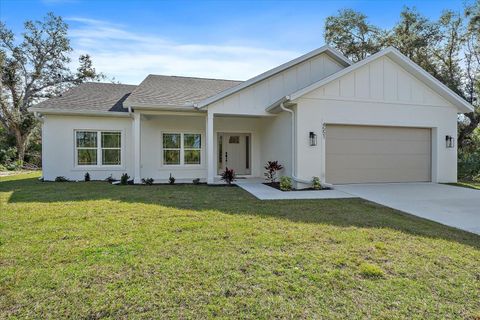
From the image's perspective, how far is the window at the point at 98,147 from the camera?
12555 millimetres

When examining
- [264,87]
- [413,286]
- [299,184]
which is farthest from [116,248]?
[264,87]

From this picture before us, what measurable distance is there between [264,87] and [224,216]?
7216 mm

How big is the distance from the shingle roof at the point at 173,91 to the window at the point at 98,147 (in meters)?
2.42

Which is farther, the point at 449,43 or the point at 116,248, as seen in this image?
the point at 449,43

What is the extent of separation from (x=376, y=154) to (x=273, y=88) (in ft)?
15.6

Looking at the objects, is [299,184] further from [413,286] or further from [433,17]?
[433,17]

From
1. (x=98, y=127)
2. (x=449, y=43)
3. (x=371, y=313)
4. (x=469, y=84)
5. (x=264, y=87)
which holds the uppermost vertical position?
(x=449, y=43)

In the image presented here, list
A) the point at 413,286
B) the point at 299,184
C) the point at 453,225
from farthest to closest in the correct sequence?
the point at 299,184 < the point at 453,225 < the point at 413,286

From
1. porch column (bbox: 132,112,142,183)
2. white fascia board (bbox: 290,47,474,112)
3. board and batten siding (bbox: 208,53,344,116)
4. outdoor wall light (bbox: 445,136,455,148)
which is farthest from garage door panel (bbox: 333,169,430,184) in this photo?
porch column (bbox: 132,112,142,183)

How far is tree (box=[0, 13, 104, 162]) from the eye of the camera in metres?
22.3

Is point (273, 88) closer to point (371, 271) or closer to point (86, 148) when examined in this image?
point (86, 148)

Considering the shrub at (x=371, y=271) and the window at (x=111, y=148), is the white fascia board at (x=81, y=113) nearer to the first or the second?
the window at (x=111, y=148)

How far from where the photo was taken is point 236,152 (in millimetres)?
14055

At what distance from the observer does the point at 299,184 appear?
386 inches
